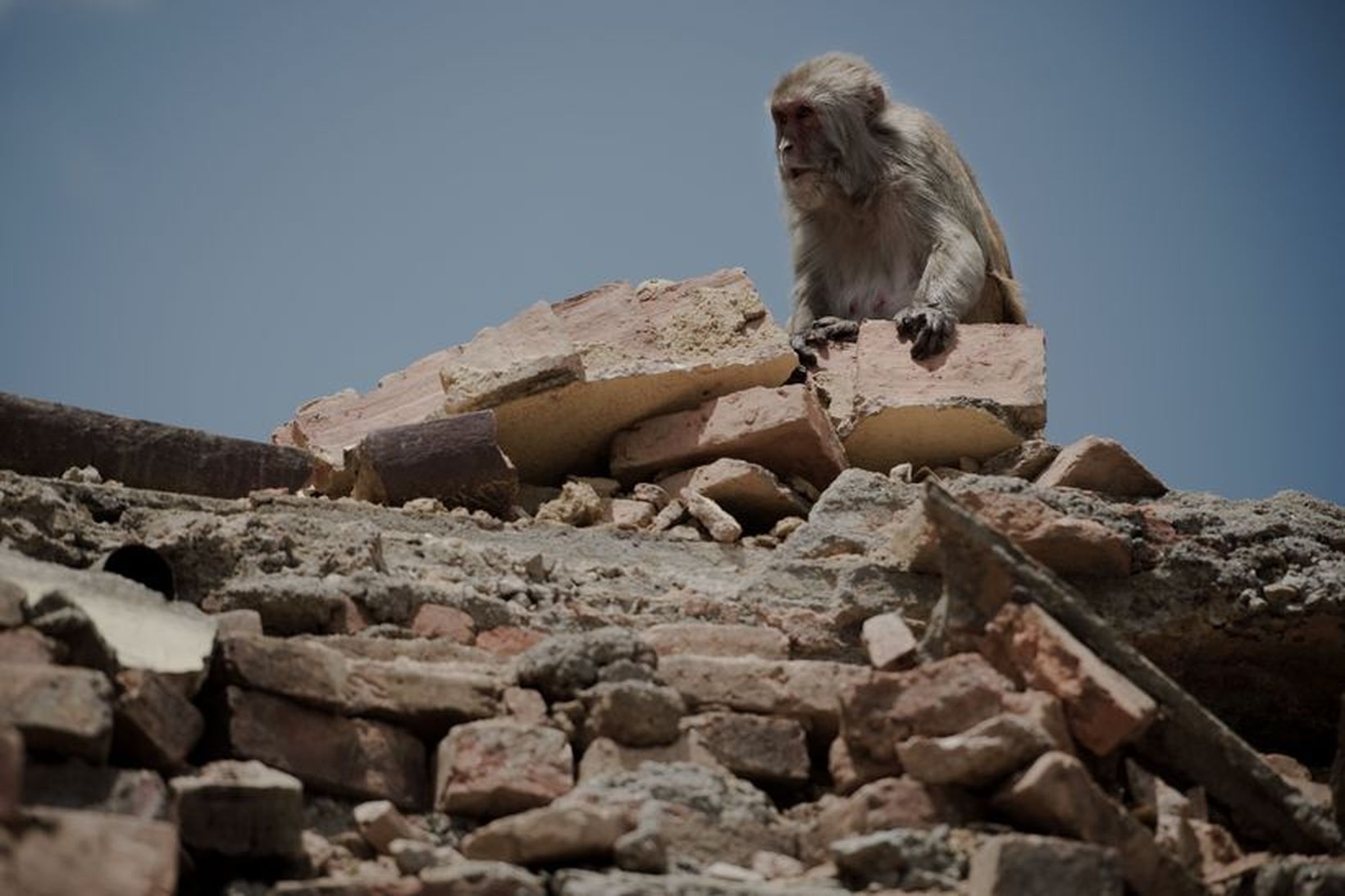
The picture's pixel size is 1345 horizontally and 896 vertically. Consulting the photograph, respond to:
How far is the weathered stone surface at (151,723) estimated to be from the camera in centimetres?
401

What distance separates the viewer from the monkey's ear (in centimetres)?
1166

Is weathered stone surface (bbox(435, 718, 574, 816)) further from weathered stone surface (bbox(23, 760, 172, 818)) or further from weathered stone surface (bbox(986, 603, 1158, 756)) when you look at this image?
weathered stone surface (bbox(986, 603, 1158, 756))

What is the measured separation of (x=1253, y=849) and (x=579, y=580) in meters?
2.13

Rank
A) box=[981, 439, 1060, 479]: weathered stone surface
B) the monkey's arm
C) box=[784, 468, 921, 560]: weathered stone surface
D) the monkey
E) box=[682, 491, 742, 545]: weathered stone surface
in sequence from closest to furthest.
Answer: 1. box=[784, 468, 921, 560]: weathered stone surface
2. box=[682, 491, 742, 545]: weathered stone surface
3. box=[981, 439, 1060, 479]: weathered stone surface
4. the monkey's arm
5. the monkey

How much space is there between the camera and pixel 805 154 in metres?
11.4

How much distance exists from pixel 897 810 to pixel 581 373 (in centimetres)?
324

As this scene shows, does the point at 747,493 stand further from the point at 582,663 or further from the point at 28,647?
the point at 28,647

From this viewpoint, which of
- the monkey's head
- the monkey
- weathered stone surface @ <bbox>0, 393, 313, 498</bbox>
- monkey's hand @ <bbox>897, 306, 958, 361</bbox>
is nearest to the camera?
weathered stone surface @ <bbox>0, 393, 313, 498</bbox>

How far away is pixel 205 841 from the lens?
3.82 metres

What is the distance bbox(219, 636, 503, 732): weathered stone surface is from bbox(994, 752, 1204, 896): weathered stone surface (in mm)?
1259

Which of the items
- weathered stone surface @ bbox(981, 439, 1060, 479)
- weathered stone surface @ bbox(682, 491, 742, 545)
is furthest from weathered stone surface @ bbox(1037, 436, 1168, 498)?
weathered stone surface @ bbox(682, 491, 742, 545)

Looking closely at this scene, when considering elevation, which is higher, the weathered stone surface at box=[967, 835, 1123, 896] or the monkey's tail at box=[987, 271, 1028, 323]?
the monkey's tail at box=[987, 271, 1028, 323]

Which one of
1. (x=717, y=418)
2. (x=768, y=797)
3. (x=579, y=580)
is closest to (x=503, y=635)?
(x=579, y=580)

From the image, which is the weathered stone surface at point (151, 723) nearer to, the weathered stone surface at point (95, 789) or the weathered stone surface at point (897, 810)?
the weathered stone surface at point (95, 789)
